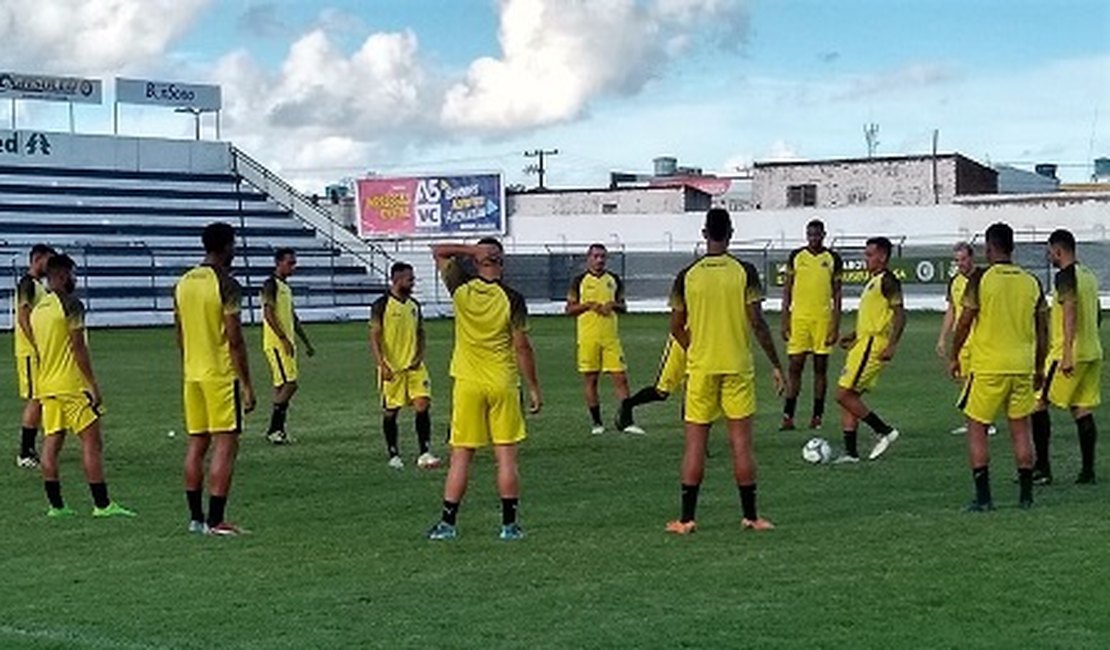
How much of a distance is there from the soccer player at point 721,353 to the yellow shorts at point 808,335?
21.2 feet

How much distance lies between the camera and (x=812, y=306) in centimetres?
1775

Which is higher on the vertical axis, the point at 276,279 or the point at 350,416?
the point at 276,279

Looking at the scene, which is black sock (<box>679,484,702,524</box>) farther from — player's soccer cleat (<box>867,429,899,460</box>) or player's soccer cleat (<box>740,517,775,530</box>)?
player's soccer cleat (<box>867,429,899,460</box>)

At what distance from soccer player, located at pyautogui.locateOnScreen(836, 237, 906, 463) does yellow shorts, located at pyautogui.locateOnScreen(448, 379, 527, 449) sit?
489cm

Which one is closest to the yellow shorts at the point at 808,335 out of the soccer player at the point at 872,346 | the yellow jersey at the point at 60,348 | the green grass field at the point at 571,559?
A: the green grass field at the point at 571,559

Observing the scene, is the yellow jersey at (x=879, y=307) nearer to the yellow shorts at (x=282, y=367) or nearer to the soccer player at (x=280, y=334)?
the soccer player at (x=280, y=334)

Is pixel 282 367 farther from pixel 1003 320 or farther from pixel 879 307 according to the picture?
pixel 1003 320

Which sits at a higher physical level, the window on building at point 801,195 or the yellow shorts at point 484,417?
the window on building at point 801,195

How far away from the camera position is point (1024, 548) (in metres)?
10.3

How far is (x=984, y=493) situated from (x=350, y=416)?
10.4m

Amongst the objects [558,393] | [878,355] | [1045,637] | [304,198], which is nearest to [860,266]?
[304,198]

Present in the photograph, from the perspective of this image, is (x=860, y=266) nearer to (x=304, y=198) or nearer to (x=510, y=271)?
(x=510, y=271)

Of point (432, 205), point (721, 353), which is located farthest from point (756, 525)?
point (432, 205)

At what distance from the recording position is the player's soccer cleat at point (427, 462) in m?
15.5
